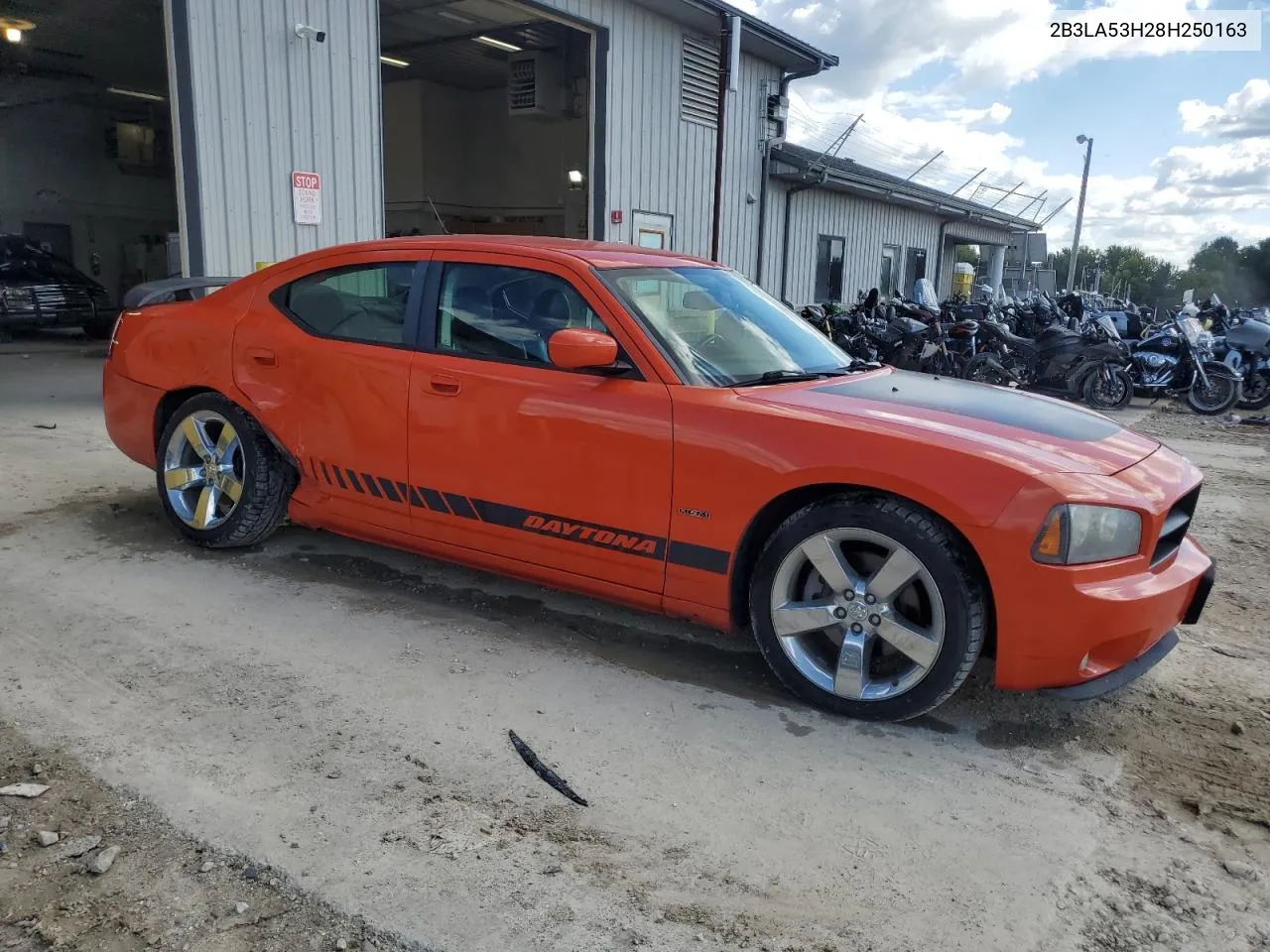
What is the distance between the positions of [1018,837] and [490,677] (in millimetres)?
1742

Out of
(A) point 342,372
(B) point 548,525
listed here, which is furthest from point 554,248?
(B) point 548,525

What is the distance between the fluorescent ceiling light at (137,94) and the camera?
20047mm

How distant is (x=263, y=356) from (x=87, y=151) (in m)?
21.1

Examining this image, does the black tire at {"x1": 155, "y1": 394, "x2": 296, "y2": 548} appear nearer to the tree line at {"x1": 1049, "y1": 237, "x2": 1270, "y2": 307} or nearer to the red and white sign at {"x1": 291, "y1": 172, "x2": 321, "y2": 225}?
the red and white sign at {"x1": 291, "y1": 172, "x2": 321, "y2": 225}

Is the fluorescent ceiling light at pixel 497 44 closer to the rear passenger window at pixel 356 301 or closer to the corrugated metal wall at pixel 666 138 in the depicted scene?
the corrugated metal wall at pixel 666 138

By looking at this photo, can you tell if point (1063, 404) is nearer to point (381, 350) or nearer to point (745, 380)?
point (745, 380)

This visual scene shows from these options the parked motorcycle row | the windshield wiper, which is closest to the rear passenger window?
the windshield wiper

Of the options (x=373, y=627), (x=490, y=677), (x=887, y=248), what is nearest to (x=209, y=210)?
(x=373, y=627)

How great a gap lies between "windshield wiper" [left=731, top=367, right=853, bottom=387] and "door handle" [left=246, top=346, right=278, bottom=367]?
83.5 inches

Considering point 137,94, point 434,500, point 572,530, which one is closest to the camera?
point 572,530

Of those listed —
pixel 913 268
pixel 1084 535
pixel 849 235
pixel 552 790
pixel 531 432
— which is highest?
pixel 849 235

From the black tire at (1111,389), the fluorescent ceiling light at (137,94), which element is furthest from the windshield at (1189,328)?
the fluorescent ceiling light at (137,94)

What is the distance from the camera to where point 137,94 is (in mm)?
20484

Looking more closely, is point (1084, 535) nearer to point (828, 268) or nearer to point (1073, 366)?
point (1073, 366)
